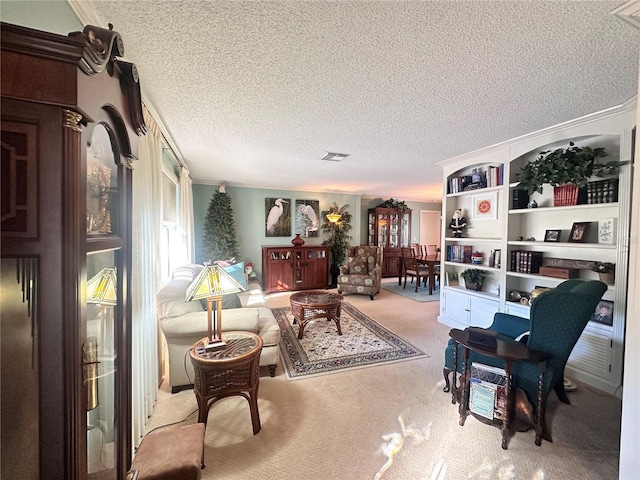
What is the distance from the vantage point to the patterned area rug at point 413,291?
5.14 meters

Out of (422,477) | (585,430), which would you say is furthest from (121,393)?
(585,430)

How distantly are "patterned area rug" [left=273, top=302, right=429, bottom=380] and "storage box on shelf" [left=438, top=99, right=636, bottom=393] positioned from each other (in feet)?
3.87

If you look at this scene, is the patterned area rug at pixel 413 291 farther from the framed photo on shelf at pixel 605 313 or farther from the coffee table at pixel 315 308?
the framed photo on shelf at pixel 605 313

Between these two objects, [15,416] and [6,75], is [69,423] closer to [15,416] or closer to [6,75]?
[15,416]

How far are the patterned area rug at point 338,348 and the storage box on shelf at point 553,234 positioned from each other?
1.18m

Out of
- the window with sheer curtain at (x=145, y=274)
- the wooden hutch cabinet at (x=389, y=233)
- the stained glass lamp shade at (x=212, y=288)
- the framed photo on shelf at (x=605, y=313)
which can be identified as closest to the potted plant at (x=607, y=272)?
the framed photo on shelf at (x=605, y=313)

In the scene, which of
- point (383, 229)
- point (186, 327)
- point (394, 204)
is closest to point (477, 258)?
point (186, 327)

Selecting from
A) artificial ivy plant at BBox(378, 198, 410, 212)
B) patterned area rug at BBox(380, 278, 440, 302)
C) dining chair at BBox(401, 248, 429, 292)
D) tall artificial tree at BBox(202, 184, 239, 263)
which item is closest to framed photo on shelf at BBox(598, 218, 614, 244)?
patterned area rug at BBox(380, 278, 440, 302)

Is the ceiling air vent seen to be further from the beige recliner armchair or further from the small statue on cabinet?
the beige recliner armchair

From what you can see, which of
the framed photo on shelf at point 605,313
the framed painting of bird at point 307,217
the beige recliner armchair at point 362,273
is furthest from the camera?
the framed painting of bird at point 307,217

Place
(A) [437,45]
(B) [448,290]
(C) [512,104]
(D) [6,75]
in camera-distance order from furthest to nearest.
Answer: (B) [448,290] → (C) [512,104] → (A) [437,45] → (D) [6,75]

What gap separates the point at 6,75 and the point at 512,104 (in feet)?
9.08

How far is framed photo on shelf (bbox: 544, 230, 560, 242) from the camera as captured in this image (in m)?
2.70

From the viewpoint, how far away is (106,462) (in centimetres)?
82
